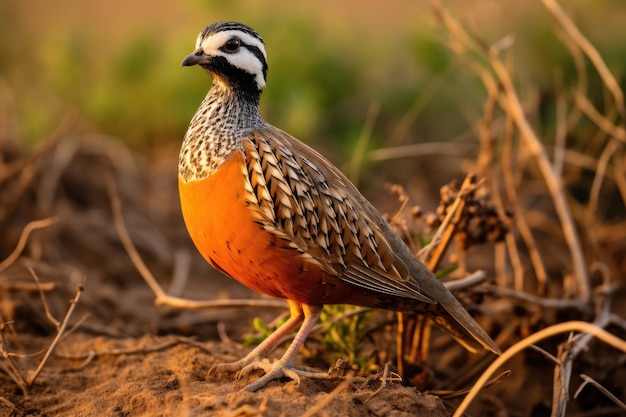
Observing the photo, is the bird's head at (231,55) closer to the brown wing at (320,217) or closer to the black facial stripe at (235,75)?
the black facial stripe at (235,75)

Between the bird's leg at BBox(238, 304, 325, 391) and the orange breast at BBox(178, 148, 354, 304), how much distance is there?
0.18 metres

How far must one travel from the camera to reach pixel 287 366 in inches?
165

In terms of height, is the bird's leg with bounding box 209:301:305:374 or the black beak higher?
the black beak

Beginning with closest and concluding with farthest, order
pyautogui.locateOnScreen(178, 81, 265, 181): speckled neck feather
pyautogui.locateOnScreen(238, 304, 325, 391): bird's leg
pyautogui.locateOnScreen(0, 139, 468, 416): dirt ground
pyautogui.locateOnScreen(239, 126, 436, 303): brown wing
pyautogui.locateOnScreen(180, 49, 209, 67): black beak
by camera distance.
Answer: pyautogui.locateOnScreen(0, 139, 468, 416): dirt ground → pyautogui.locateOnScreen(238, 304, 325, 391): bird's leg → pyautogui.locateOnScreen(239, 126, 436, 303): brown wing → pyautogui.locateOnScreen(178, 81, 265, 181): speckled neck feather → pyautogui.locateOnScreen(180, 49, 209, 67): black beak

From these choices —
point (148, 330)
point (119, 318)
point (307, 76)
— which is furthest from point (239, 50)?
point (307, 76)

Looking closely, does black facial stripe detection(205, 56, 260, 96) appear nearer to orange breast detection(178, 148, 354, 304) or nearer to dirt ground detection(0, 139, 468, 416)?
orange breast detection(178, 148, 354, 304)

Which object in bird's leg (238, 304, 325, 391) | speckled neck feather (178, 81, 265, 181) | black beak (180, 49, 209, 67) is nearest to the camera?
bird's leg (238, 304, 325, 391)

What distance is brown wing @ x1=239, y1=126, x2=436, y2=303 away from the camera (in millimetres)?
4203

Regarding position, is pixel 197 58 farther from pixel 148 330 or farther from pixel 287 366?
pixel 148 330

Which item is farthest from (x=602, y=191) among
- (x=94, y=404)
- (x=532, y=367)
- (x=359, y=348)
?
(x=94, y=404)

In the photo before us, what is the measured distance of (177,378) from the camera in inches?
166

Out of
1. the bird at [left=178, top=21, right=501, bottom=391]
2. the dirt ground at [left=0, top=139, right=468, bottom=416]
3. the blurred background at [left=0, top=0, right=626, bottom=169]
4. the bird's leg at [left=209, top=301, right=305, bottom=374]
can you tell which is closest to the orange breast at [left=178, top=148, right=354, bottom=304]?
the bird at [left=178, top=21, right=501, bottom=391]

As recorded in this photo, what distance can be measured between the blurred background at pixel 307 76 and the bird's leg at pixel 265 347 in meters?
4.46

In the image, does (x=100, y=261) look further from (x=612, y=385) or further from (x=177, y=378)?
(x=612, y=385)
